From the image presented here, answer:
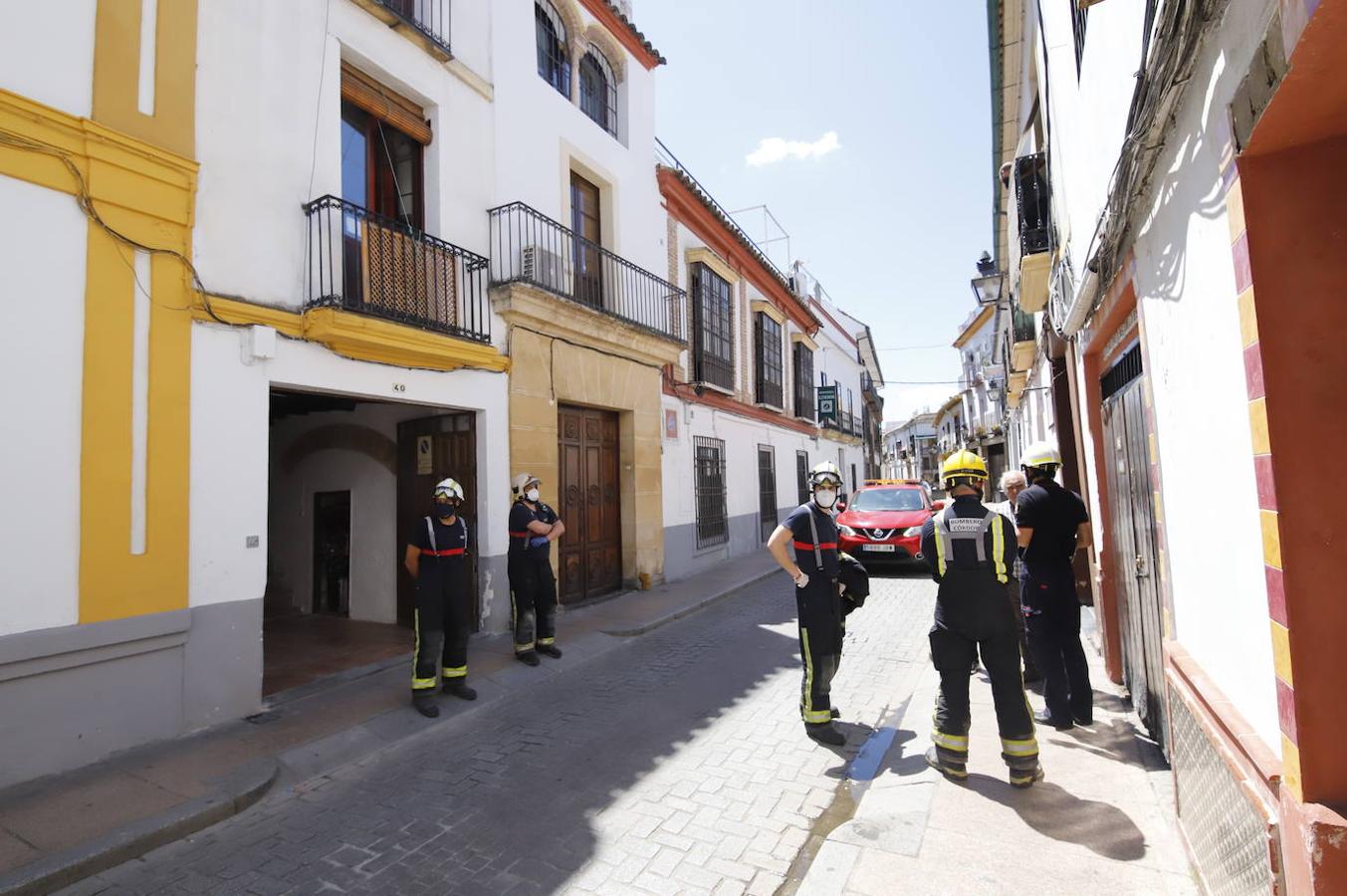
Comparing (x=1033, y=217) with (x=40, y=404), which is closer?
(x=40, y=404)

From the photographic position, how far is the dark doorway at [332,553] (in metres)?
8.70

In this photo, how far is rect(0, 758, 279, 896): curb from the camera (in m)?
2.95

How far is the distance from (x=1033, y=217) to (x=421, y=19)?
6910 mm

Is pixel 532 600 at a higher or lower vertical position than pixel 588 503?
lower

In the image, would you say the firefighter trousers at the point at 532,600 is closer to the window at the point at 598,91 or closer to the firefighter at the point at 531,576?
the firefighter at the point at 531,576

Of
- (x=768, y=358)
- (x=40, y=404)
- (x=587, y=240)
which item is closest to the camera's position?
(x=40, y=404)

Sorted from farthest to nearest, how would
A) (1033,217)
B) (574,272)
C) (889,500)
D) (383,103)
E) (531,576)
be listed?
(889,500), (574,272), (1033,217), (383,103), (531,576)

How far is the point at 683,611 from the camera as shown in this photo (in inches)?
341

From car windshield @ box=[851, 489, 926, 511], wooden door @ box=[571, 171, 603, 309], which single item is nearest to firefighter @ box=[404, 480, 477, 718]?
wooden door @ box=[571, 171, 603, 309]

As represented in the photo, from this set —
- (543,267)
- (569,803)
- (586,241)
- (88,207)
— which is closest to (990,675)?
(569,803)

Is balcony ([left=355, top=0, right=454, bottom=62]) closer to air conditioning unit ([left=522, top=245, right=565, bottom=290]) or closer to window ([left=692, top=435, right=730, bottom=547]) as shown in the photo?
air conditioning unit ([left=522, top=245, right=565, bottom=290])

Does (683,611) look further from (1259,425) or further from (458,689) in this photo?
(1259,425)

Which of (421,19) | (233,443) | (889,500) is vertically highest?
(421,19)

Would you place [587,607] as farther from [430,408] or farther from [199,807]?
[199,807]
